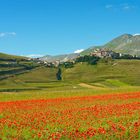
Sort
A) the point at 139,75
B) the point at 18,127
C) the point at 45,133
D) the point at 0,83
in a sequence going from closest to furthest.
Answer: the point at 45,133
the point at 18,127
the point at 0,83
the point at 139,75

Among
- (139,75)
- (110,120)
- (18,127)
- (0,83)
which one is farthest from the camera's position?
(139,75)

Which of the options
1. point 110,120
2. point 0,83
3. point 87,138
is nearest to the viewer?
point 87,138

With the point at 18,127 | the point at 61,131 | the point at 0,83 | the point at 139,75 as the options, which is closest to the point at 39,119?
the point at 18,127

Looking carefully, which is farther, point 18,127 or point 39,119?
point 39,119

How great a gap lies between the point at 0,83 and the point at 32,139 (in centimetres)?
16408

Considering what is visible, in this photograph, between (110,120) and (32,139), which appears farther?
(110,120)

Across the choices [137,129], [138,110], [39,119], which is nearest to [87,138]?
[137,129]

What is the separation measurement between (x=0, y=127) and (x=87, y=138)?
216 inches

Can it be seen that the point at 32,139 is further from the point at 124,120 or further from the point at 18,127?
the point at 124,120

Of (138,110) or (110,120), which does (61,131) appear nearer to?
(110,120)

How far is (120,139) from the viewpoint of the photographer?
52.4 feet

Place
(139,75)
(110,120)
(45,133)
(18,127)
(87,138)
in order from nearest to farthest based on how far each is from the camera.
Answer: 1. (87,138)
2. (45,133)
3. (18,127)
4. (110,120)
5. (139,75)

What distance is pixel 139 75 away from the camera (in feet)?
652

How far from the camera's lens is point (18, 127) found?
62.0 feet
